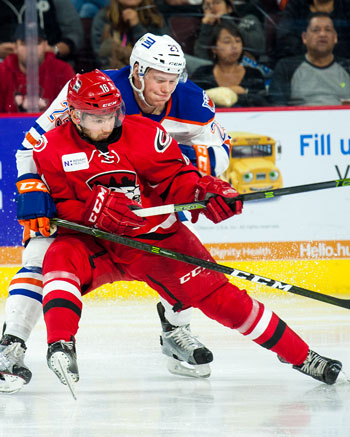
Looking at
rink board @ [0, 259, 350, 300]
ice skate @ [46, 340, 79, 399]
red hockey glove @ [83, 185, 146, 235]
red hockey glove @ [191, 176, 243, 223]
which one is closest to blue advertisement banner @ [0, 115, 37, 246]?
rink board @ [0, 259, 350, 300]

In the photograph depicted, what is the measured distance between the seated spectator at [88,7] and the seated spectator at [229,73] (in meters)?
0.64

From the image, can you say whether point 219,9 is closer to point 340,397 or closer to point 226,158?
point 226,158

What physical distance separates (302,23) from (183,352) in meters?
2.25

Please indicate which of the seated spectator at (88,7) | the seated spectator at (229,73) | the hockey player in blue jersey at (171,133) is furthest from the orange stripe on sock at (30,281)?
the seated spectator at (88,7)

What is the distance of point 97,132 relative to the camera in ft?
9.42

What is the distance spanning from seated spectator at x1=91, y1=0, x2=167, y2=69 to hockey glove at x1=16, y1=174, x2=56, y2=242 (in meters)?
1.93

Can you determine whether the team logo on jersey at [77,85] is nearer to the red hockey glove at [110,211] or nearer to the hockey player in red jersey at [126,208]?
the hockey player in red jersey at [126,208]

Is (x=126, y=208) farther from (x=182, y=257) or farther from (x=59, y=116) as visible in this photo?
(x=59, y=116)

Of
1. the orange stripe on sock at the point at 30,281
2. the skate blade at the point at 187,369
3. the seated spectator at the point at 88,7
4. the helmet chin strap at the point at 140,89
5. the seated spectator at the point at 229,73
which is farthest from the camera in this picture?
the seated spectator at the point at 88,7

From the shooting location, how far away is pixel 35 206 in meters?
2.88

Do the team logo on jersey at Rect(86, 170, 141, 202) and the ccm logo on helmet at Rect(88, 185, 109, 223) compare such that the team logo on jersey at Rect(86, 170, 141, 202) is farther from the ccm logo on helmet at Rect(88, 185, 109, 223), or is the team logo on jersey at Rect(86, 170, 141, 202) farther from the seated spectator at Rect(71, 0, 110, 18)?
the seated spectator at Rect(71, 0, 110, 18)

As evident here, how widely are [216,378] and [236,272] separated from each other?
16.9 inches

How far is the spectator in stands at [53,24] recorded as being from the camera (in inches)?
185

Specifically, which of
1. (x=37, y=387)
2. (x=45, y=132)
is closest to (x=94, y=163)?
(x=45, y=132)
